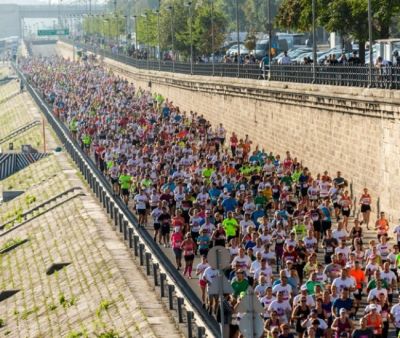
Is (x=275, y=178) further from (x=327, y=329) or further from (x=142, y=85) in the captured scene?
(x=142, y=85)

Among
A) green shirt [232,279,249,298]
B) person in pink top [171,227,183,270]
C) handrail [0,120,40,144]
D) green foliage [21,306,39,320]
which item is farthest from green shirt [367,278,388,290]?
handrail [0,120,40,144]

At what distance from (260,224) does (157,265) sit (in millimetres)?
2737

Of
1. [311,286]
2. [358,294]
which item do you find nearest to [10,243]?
[358,294]

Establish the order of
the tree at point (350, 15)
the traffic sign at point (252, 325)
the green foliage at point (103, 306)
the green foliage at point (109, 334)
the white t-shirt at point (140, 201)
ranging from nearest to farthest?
the traffic sign at point (252, 325) < the green foliage at point (109, 334) < the green foliage at point (103, 306) < the white t-shirt at point (140, 201) < the tree at point (350, 15)

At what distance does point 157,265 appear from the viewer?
999 inches

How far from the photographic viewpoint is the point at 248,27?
147875mm

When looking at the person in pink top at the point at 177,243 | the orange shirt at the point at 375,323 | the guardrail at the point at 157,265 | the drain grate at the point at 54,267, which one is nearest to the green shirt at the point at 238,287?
the guardrail at the point at 157,265

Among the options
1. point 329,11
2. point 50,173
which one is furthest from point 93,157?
point 329,11

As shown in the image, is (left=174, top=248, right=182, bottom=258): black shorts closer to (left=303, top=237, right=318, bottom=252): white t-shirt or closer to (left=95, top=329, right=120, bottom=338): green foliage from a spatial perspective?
(left=95, top=329, right=120, bottom=338): green foliage

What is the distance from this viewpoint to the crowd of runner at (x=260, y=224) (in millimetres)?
19469

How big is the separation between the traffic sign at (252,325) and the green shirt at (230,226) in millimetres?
11126

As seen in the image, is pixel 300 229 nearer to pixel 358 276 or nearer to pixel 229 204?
pixel 229 204

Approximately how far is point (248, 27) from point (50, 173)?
93.8 m

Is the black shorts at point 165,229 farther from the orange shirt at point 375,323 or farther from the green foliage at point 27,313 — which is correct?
the orange shirt at point 375,323
